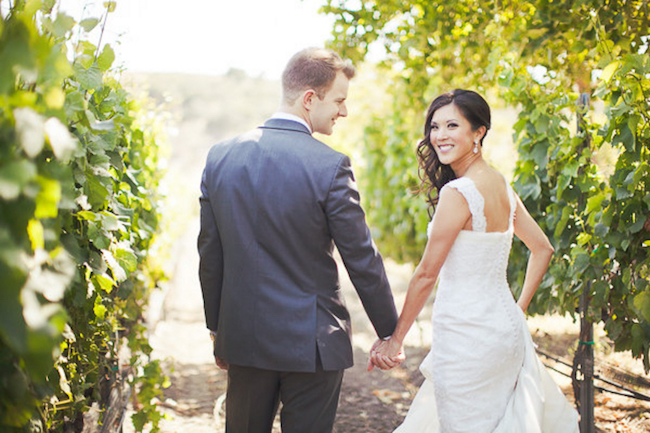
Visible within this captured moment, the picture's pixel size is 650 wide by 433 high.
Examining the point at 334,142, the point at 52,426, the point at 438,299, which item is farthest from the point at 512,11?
the point at 334,142

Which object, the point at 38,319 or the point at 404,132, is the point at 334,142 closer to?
the point at 404,132

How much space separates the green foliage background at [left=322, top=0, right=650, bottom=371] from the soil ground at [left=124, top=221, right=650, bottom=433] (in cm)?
60

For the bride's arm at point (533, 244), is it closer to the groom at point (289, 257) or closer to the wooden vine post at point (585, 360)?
the wooden vine post at point (585, 360)

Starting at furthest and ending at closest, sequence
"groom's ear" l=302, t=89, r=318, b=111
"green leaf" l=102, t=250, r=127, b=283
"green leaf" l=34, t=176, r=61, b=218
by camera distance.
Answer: "groom's ear" l=302, t=89, r=318, b=111
"green leaf" l=102, t=250, r=127, b=283
"green leaf" l=34, t=176, r=61, b=218

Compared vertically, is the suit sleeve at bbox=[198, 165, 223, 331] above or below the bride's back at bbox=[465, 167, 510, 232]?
below

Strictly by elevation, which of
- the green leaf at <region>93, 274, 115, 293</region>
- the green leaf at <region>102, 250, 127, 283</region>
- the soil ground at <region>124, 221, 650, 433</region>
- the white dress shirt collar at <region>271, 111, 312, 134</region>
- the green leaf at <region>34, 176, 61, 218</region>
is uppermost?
the white dress shirt collar at <region>271, 111, 312, 134</region>

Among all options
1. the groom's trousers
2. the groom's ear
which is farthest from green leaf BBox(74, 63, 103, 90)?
the groom's trousers

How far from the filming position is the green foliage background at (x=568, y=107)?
288 centimetres

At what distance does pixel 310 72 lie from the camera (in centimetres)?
259

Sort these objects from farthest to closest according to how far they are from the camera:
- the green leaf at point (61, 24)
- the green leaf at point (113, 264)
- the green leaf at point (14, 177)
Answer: the green leaf at point (113, 264) < the green leaf at point (61, 24) < the green leaf at point (14, 177)

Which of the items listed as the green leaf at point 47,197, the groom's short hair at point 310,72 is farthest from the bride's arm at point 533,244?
the green leaf at point 47,197

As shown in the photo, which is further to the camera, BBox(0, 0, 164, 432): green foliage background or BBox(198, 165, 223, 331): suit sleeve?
BBox(198, 165, 223, 331): suit sleeve

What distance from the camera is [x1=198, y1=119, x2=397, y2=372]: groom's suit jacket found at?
2.42m

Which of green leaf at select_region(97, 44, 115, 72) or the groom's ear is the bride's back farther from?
green leaf at select_region(97, 44, 115, 72)
